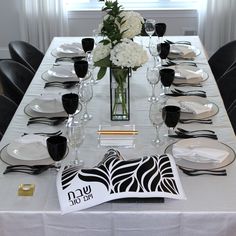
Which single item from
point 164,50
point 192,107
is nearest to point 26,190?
point 192,107

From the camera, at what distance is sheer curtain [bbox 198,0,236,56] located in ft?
16.2

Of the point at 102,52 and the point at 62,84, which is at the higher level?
the point at 102,52

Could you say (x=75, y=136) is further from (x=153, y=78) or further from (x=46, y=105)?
(x=153, y=78)

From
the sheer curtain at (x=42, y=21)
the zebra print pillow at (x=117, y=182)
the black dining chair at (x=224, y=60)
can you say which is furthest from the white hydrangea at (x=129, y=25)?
the sheer curtain at (x=42, y=21)

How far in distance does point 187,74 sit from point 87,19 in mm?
2318

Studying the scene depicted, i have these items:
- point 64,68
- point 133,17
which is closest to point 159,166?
point 133,17

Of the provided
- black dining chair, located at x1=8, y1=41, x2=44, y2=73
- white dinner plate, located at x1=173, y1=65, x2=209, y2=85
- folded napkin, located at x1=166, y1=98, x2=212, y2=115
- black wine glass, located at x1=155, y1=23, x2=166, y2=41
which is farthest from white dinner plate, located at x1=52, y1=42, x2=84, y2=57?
folded napkin, located at x1=166, y1=98, x2=212, y2=115

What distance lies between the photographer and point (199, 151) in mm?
2105

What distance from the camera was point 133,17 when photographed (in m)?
2.46

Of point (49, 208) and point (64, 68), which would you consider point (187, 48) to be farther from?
point (49, 208)

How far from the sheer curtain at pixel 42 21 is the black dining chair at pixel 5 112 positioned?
2.31m

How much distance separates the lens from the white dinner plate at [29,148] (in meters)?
2.14

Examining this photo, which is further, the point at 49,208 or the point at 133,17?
the point at 133,17

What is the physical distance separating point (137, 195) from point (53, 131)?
27.4 inches
